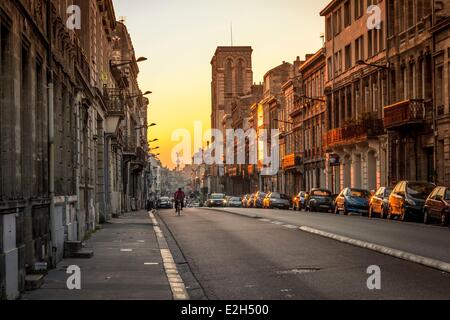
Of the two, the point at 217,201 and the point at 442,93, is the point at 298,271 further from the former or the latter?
the point at 217,201

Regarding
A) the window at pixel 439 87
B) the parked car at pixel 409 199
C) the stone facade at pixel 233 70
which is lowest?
the parked car at pixel 409 199

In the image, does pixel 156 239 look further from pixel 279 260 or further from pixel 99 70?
pixel 99 70

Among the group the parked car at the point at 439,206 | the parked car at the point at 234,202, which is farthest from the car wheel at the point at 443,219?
the parked car at the point at 234,202

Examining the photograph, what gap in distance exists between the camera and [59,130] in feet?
66.4

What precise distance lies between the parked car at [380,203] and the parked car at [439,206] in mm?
5956

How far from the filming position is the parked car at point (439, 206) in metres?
31.8

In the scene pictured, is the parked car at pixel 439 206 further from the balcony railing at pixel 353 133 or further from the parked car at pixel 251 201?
the parked car at pixel 251 201

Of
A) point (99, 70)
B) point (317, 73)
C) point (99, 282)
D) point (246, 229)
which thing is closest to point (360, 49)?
point (317, 73)

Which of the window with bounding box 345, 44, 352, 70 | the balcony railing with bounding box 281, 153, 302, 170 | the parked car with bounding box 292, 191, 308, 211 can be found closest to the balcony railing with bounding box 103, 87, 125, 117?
the parked car with bounding box 292, 191, 308, 211

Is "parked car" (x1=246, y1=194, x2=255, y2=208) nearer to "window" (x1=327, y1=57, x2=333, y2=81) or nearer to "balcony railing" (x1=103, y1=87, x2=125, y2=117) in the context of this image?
"window" (x1=327, y1=57, x2=333, y2=81)

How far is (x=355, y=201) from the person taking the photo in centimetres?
4728

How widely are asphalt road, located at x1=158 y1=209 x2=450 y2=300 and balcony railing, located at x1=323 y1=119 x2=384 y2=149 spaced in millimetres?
35507

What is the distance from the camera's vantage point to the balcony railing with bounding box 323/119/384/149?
58406 millimetres

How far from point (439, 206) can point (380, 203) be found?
343 inches
